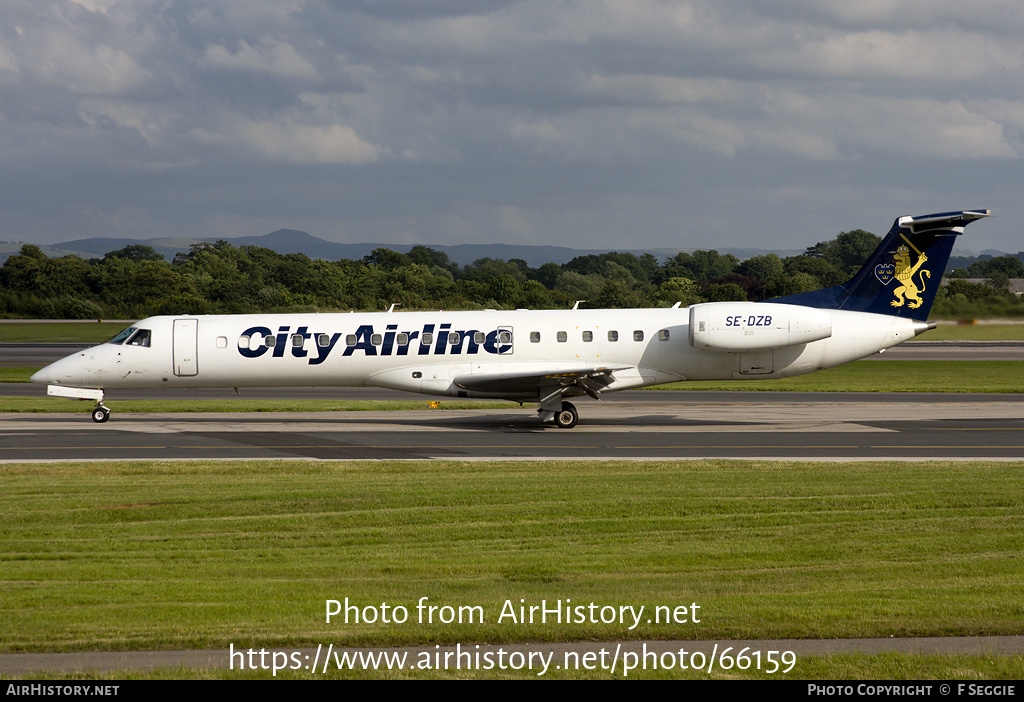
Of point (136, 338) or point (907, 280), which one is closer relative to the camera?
Answer: point (907, 280)

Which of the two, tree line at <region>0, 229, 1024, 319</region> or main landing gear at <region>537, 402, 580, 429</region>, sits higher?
tree line at <region>0, 229, 1024, 319</region>

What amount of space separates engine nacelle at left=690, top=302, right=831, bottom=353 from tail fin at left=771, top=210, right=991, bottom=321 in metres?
1.43

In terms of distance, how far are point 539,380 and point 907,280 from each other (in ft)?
34.9

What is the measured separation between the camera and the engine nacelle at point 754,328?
83.5 ft

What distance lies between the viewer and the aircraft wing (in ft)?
82.4

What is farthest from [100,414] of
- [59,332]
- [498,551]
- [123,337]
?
[59,332]

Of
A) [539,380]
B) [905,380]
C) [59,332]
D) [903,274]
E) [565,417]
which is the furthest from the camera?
[59,332]

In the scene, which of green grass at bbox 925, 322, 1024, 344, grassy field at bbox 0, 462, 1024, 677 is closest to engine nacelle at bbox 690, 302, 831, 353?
green grass at bbox 925, 322, 1024, 344

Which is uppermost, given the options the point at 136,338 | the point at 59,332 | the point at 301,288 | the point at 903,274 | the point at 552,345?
the point at 301,288

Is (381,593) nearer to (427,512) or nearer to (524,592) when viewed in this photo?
(524,592)

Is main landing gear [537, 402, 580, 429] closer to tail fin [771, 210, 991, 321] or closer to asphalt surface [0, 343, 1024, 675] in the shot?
asphalt surface [0, 343, 1024, 675]

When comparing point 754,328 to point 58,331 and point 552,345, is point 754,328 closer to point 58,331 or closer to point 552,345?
point 552,345

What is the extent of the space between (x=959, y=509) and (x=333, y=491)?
1011cm

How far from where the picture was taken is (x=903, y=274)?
26.1 m
